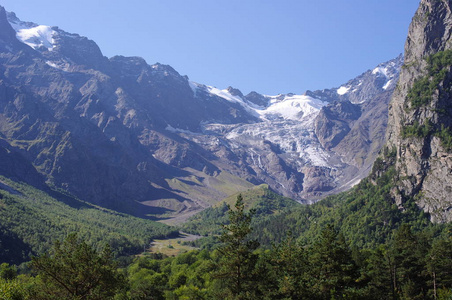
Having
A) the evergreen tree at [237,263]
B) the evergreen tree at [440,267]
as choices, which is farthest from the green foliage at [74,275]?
the evergreen tree at [440,267]

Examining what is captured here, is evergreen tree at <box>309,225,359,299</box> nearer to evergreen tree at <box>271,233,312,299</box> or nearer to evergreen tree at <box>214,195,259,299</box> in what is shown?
evergreen tree at <box>271,233,312,299</box>

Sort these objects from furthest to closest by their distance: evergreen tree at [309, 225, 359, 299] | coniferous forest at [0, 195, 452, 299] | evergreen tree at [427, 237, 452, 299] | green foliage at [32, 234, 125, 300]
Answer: evergreen tree at [427, 237, 452, 299] → evergreen tree at [309, 225, 359, 299] → coniferous forest at [0, 195, 452, 299] → green foliage at [32, 234, 125, 300]

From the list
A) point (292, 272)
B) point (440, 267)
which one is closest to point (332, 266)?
point (292, 272)

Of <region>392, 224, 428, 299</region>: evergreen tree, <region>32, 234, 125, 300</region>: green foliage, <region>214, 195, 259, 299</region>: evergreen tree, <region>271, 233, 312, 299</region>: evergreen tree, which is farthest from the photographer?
<region>392, 224, 428, 299</region>: evergreen tree

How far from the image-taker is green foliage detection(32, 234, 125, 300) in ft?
136

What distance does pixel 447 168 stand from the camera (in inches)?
7736

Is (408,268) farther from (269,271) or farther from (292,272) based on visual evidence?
(269,271)

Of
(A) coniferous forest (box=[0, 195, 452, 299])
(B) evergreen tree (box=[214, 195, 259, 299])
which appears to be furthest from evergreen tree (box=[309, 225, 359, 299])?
(B) evergreen tree (box=[214, 195, 259, 299])

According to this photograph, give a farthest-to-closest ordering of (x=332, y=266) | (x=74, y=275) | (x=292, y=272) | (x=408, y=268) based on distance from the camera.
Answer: (x=408, y=268) → (x=292, y=272) → (x=332, y=266) → (x=74, y=275)

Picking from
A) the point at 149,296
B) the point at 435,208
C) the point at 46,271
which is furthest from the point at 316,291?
the point at 435,208

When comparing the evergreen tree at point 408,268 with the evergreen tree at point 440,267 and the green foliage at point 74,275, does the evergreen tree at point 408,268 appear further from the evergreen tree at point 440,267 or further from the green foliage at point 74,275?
the green foliage at point 74,275

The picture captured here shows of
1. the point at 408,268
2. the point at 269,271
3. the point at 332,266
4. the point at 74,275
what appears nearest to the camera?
the point at 74,275

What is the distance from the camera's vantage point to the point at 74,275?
143ft

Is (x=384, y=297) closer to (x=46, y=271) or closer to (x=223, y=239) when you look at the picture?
(x=223, y=239)
